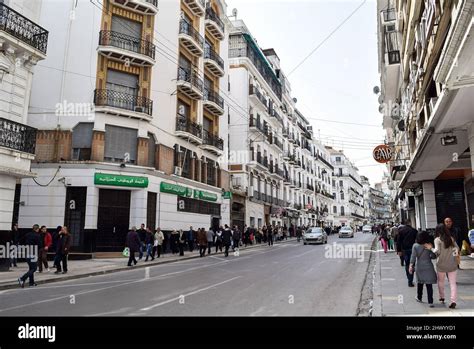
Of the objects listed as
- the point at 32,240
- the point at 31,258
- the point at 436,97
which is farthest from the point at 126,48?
the point at 436,97

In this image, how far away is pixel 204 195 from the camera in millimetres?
29672

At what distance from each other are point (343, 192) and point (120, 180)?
83.1 meters

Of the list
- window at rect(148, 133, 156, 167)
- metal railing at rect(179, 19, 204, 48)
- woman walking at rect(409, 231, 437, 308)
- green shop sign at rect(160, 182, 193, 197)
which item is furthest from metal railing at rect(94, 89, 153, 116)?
woman walking at rect(409, 231, 437, 308)

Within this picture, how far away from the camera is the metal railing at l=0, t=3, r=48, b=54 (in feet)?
47.5

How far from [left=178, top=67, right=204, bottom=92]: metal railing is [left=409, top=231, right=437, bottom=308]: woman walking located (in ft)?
72.5

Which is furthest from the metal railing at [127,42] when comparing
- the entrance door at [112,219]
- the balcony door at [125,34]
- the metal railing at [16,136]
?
Result: the metal railing at [16,136]

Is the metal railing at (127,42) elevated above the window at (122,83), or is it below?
above

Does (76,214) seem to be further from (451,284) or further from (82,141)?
(451,284)

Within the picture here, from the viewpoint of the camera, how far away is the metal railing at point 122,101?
2175 centimetres

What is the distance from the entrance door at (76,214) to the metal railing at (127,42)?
873 centimetres

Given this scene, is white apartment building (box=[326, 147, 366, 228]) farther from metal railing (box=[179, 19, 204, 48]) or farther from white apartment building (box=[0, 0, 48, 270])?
white apartment building (box=[0, 0, 48, 270])

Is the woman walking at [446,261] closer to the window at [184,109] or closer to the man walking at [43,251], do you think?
the man walking at [43,251]
